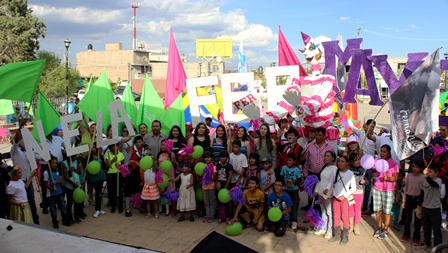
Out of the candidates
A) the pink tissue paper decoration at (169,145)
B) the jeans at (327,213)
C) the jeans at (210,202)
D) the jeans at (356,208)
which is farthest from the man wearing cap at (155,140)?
the jeans at (356,208)

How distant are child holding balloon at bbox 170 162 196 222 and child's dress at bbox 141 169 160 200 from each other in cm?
44

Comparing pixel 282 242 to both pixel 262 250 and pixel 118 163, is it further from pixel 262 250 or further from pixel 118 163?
pixel 118 163

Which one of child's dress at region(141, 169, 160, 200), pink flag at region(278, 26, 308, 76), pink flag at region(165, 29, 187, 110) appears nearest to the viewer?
child's dress at region(141, 169, 160, 200)

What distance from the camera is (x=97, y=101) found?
321 inches

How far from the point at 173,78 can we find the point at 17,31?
28893 millimetres

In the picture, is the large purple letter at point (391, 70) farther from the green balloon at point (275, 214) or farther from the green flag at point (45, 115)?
the green flag at point (45, 115)

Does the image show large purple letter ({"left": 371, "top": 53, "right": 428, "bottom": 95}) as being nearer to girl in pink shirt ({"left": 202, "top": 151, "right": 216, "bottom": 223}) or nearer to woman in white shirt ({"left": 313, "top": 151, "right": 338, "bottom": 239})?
woman in white shirt ({"left": 313, "top": 151, "right": 338, "bottom": 239})

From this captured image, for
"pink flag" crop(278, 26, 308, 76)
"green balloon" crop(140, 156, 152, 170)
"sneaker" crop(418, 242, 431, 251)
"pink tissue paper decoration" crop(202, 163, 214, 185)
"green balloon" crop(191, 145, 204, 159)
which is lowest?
"sneaker" crop(418, 242, 431, 251)

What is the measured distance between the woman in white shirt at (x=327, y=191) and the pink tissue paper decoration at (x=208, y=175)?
174 centimetres

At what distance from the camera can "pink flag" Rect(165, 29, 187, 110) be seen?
31.7ft

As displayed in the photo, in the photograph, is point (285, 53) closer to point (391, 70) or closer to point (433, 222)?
point (391, 70)

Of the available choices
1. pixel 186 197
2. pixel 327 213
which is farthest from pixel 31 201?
pixel 327 213

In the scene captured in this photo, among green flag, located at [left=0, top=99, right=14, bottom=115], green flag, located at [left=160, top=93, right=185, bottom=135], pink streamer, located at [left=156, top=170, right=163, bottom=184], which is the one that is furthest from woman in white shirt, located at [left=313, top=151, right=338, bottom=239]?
green flag, located at [left=0, top=99, right=14, bottom=115]

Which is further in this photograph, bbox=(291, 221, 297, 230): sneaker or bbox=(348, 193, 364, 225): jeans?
bbox=(291, 221, 297, 230): sneaker
